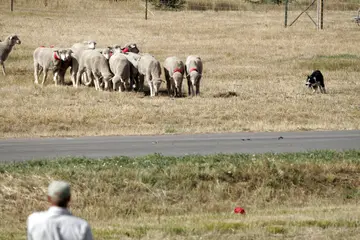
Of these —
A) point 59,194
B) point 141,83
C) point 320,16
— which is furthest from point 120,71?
point 320,16

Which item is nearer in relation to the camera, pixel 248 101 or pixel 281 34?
pixel 248 101

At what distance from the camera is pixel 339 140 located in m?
22.7

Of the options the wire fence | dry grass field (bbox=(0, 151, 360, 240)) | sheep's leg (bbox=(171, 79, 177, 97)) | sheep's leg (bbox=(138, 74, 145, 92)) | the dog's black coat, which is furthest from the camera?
the wire fence

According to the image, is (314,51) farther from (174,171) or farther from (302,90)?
(174,171)

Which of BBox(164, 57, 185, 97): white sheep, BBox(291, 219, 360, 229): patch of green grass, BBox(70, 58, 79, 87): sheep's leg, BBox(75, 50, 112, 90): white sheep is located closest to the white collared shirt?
BBox(291, 219, 360, 229): patch of green grass

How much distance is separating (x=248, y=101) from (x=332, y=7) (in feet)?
191

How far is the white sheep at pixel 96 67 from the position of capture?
110 feet

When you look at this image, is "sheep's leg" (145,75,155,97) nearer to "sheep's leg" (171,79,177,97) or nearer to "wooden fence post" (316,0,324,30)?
"sheep's leg" (171,79,177,97)

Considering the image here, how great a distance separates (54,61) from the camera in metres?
34.9

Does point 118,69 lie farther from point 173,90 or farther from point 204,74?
point 204,74

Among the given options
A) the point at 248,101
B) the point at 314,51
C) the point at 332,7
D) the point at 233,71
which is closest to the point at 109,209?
the point at 248,101

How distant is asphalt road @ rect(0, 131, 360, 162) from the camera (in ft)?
66.3

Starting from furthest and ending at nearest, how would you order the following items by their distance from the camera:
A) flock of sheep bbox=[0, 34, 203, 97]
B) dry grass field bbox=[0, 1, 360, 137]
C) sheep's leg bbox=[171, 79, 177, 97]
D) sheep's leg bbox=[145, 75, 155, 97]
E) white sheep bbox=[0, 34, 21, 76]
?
1. white sheep bbox=[0, 34, 21, 76]
2. sheep's leg bbox=[171, 79, 177, 97]
3. flock of sheep bbox=[0, 34, 203, 97]
4. sheep's leg bbox=[145, 75, 155, 97]
5. dry grass field bbox=[0, 1, 360, 137]

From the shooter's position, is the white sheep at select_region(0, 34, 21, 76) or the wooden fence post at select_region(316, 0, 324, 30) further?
the wooden fence post at select_region(316, 0, 324, 30)
